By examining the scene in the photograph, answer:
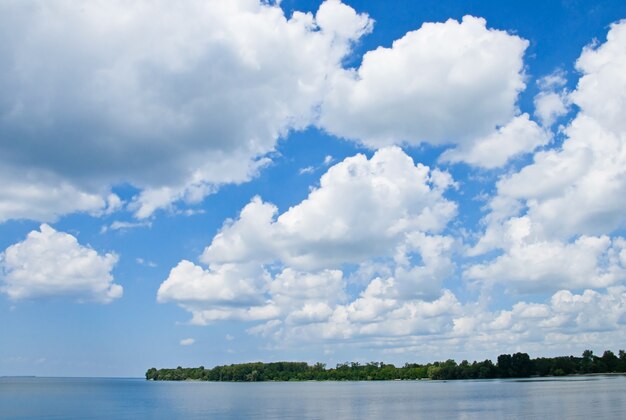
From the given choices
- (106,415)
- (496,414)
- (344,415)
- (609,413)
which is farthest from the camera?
(106,415)

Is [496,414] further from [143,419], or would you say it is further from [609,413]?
[143,419]

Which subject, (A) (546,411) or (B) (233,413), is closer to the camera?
(A) (546,411)

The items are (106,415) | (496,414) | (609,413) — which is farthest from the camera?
(106,415)

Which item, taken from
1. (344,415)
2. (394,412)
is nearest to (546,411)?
(394,412)

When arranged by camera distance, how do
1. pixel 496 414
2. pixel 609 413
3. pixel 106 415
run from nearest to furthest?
pixel 609 413, pixel 496 414, pixel 106 415

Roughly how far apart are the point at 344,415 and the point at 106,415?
40576 millimetres

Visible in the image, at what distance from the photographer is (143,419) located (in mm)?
96875

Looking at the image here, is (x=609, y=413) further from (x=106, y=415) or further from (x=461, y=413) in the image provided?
(x=106, y=415)

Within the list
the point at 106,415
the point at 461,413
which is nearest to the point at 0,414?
the point at 106,415

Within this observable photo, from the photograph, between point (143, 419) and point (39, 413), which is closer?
point (143, 419)

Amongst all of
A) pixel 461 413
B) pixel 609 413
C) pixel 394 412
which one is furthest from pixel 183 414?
pixel 609 413

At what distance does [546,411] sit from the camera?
9350 centimetres

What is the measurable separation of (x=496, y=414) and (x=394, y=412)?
58.2 feet

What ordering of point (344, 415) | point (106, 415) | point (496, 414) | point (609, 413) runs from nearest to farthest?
1. point (609, 413)
2. point (496, 414)
3. point (344, 415)
4. point (106, 415)
